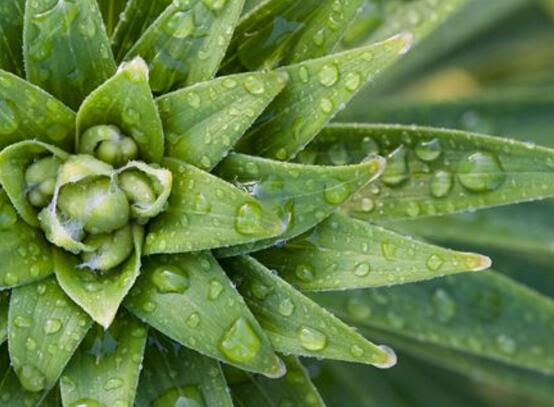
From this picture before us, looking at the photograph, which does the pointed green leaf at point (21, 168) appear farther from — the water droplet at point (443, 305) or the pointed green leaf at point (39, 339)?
the water droplet at point (443, 305)

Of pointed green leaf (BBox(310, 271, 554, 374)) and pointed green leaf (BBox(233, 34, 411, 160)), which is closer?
pointed green leaf (BBox(233, 34, 411, 160))

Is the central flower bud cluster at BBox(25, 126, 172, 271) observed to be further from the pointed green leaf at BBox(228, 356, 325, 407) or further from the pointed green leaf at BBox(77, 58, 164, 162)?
the pointed green leaf at BBox(228, 356, 325, 407)

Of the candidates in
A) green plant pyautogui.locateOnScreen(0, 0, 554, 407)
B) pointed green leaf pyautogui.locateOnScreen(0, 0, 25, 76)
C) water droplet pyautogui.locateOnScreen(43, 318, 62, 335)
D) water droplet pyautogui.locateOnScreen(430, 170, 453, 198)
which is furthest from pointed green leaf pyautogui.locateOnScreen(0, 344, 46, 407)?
water droplet pyautogui.locateOnScreen(430, 170, 453, 198)

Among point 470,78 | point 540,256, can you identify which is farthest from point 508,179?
A: point 470,78

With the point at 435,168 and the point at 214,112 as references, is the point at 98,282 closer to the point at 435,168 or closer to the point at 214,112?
the point at 214,112

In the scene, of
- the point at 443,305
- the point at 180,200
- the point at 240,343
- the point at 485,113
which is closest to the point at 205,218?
the point at 180,200

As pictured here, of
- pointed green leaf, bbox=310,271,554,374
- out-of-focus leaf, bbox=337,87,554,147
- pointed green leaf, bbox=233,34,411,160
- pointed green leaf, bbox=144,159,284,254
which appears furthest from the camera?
out-of-focus leaf, bbox=337,87,554,147
